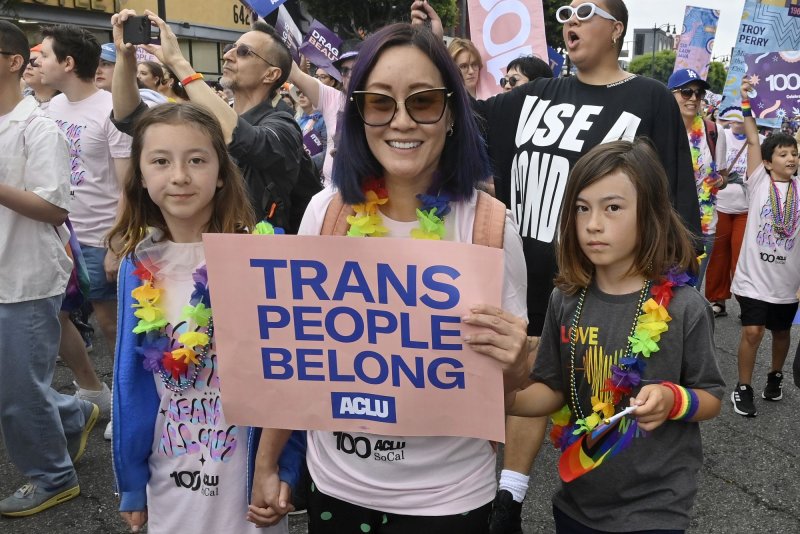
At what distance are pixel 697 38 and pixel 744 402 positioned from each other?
21.6 feet

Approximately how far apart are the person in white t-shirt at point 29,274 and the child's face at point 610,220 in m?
2.33

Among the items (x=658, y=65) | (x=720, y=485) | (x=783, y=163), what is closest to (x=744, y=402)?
(x=720, y=485)

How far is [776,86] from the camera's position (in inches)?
240

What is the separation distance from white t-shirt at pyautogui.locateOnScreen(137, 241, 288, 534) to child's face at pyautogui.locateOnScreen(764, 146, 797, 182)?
420 cm

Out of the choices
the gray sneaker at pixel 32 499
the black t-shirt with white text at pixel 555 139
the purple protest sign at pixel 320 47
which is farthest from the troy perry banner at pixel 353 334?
the purple protest sign at pixel 320 47

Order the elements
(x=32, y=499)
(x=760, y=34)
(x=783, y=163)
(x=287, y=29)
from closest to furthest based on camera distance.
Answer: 1. (x=32, y=499)
2. (x=783, y=163)
3. (x=287, y=29)
4. (x=760, y=34)

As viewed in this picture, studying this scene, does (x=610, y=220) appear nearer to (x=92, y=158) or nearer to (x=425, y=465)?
(x=425, y=465)

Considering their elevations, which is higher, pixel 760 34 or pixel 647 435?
pixel 760 34

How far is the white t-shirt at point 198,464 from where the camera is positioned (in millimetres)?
2021

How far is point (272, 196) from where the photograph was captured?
346cm

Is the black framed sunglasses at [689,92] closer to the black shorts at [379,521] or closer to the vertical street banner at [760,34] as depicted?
the vertical street banner at [760,34]

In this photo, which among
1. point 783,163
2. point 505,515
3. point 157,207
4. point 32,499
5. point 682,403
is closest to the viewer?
point 682,403

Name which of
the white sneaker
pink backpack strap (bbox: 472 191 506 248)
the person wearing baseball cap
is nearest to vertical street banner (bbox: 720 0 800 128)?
the person wearing baseball cap

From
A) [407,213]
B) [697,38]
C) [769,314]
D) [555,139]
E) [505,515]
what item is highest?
[697,38]
